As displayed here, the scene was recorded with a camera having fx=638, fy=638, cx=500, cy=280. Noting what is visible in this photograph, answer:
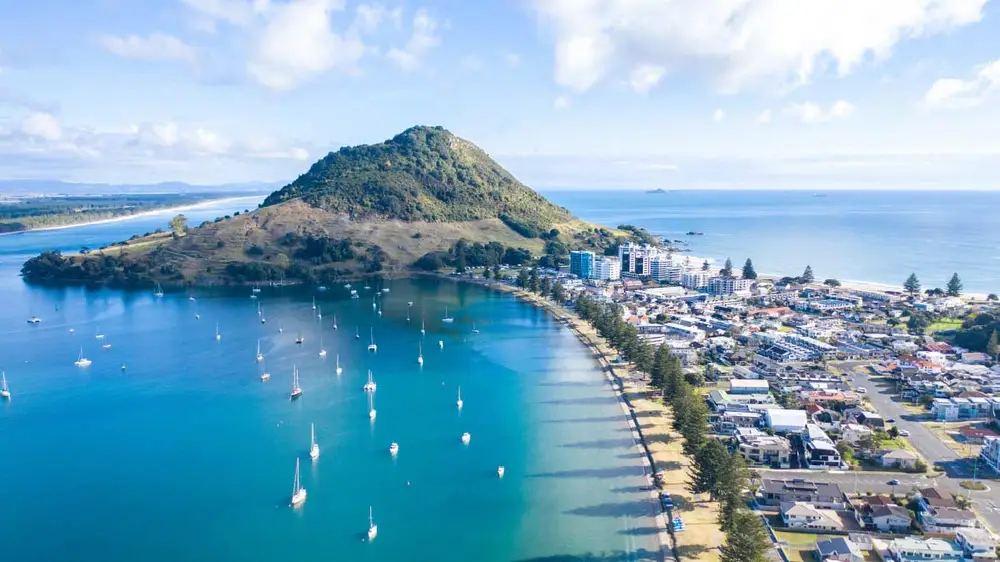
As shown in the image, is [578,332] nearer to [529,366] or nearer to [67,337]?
[529,366]

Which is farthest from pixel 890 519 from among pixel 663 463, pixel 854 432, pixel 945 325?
pixel 945 325

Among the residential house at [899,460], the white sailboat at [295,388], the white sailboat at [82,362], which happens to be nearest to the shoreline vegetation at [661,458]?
the residential house at [899,460]

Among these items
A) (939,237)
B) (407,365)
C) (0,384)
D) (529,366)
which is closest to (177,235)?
(0,384)

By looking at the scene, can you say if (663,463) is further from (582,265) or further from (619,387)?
(582,265)

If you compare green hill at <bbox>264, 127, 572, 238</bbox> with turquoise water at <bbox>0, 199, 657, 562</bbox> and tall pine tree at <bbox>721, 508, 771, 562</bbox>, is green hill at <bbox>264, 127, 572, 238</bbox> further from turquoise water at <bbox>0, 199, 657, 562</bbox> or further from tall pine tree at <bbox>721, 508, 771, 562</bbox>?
tall pine tree at <bbox>721, 508, 771, 562</bbox>

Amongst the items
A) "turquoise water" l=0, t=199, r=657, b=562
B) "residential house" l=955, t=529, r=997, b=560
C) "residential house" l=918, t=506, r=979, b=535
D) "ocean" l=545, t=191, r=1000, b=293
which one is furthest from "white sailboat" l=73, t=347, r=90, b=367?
"ocean" l=545, t=191, r=1000, b=293

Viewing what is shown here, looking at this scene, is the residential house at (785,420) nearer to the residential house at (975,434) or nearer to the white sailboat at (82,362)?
the residential house at (975,434)
